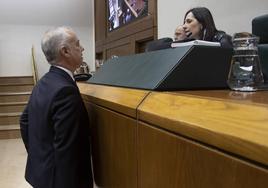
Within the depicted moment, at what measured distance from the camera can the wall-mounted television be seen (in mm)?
3941

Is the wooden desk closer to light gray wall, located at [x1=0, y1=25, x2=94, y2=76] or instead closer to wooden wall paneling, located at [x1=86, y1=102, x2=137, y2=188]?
wooden wall paneling, located at [x1=86, y1=102, x2=137, y2=188]

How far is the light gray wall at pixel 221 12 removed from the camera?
2.22 m

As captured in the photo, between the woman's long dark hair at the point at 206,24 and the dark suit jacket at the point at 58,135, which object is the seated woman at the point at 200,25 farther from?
the dark suit jacket at the point at 58,135

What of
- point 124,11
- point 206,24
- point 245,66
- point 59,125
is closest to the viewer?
point 245,66

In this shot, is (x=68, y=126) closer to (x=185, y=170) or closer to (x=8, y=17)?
(x=185, y=170)

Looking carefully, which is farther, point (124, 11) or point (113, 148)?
point (124, 11)

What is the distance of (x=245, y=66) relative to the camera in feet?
3.14

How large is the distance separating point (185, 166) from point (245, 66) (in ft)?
1.41

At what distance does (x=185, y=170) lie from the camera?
0.69 m

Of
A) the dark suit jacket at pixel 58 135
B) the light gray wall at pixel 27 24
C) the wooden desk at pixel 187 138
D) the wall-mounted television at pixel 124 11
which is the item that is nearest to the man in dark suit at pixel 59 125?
the dark suit jacket at pixel 58 135

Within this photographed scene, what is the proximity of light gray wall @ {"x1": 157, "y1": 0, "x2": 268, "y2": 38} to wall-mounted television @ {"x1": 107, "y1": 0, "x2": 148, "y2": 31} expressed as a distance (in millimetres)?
504

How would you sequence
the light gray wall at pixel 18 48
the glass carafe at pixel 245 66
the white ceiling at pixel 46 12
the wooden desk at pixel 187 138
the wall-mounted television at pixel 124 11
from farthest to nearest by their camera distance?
1. the light gray wall at pixel 18 48
2. the white ceiling at pixel 46 12
3. the wall-mounted television at pixel 124 11
4. the glass carafe at pixel 245 66
5. the wooden desk at pixel 187 138

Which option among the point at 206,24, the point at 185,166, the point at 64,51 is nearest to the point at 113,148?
the point at 185,166

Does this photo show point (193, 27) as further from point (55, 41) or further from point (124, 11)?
point (124, 11)
